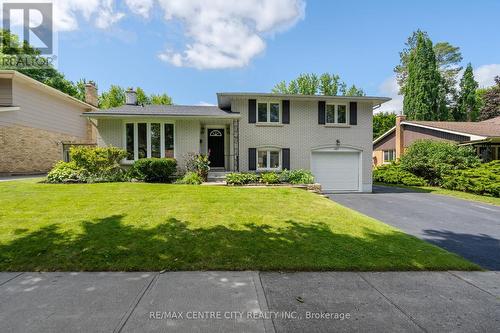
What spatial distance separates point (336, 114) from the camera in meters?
14.5

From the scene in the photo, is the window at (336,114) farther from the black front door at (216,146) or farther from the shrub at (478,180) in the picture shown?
the shrub at (478,180)

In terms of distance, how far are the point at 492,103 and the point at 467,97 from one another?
317cm

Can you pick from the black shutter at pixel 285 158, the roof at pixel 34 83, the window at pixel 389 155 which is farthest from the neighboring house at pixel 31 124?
the window at pixel 389 155

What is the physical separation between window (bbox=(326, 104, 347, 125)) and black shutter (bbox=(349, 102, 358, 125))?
0.88 feet

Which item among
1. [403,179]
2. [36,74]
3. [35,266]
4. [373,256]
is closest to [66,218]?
[35,266]

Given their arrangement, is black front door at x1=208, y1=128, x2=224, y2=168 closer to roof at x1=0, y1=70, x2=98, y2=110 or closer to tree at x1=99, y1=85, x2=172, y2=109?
roof at x1=0, y1=70, x2=98, y2=110

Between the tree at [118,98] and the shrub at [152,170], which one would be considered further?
the tree at [118,98]

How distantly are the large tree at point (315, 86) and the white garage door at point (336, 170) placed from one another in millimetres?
24606

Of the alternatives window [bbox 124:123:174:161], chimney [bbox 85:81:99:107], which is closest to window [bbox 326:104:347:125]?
window [bbox 124:123:174:161]

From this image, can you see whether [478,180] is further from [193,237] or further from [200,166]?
[193,237]

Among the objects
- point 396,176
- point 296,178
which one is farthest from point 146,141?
point 396,176

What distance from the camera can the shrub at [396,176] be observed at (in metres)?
17.4

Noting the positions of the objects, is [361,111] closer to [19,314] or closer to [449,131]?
[449,131]

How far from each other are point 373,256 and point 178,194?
251 inches
